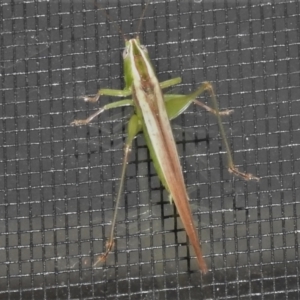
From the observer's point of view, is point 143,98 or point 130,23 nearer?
point 143,98

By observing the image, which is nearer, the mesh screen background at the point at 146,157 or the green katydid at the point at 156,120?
the green katydid at the point at 156,120

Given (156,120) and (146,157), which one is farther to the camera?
(146,157)

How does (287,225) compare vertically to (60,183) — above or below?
below

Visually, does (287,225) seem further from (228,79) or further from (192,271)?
(228,79)

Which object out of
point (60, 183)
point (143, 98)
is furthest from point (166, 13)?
point (60, 183)
